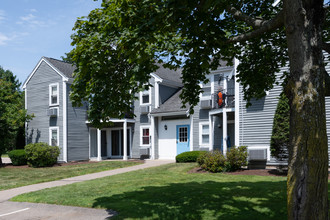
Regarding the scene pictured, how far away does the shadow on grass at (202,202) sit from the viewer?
6.54 metres

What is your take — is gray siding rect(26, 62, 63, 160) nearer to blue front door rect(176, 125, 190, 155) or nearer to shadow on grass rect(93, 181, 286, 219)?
blue front door rect(176, 125, 190, 155)

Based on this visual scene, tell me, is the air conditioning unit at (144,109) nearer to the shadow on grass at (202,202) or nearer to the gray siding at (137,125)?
the gray siding at (137,125)

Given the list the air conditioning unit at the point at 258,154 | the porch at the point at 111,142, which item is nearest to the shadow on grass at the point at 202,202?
the air conditioning unit at the point at 258,154

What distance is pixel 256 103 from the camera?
51.2 ft

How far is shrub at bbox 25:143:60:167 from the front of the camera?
1998cm

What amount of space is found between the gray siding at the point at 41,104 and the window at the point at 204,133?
10.1m

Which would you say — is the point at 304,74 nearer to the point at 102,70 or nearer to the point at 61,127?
the point at 102,70

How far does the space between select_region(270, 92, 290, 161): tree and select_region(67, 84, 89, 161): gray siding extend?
1485cm

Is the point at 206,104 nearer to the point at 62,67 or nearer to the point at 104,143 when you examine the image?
the point at 104,143

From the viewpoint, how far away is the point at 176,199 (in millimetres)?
7965

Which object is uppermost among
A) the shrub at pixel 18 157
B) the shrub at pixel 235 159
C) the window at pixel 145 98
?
the window at pixel 145 98

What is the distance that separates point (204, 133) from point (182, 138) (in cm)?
195


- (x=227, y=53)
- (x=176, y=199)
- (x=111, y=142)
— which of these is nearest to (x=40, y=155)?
(x=111, y=142)

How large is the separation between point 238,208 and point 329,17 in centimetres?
548
